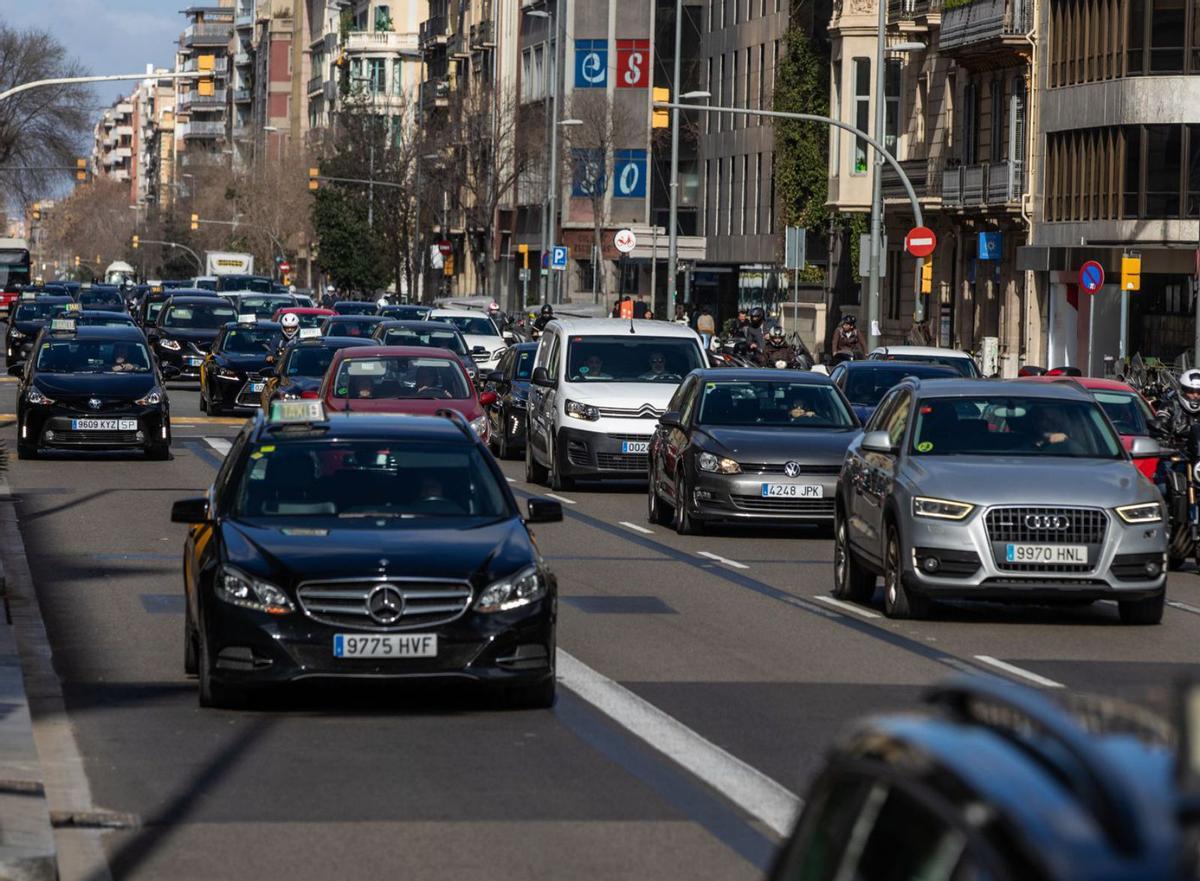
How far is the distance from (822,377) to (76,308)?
34576 millimetres

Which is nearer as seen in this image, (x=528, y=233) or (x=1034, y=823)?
(x=1034, y=823)

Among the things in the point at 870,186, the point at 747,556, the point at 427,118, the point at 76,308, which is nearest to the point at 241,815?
the point at 747,556

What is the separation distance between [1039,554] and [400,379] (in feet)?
43.7

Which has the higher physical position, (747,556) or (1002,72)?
(1002,72)

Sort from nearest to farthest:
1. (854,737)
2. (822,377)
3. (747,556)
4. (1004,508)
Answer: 1. (854,737)
2. (1004,508)
3. (747,556)
4. (822,377)

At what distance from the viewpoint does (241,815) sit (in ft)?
29.3

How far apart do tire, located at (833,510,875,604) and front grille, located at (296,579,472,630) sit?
21.5ft

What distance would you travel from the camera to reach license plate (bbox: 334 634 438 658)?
36.0 ft

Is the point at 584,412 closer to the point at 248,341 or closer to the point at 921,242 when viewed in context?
the point at 248,341

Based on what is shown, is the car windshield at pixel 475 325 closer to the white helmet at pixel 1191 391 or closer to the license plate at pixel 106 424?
the license plate at pixel 106 424

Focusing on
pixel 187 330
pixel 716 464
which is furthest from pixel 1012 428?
pixel 187 330

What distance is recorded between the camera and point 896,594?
1606cm

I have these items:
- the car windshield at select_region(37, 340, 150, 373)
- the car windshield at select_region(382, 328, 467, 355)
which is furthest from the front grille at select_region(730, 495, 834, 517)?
the car windshield at select_region(382, 328, 467, 355)

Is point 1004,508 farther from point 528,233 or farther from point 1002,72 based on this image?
point 528,233
